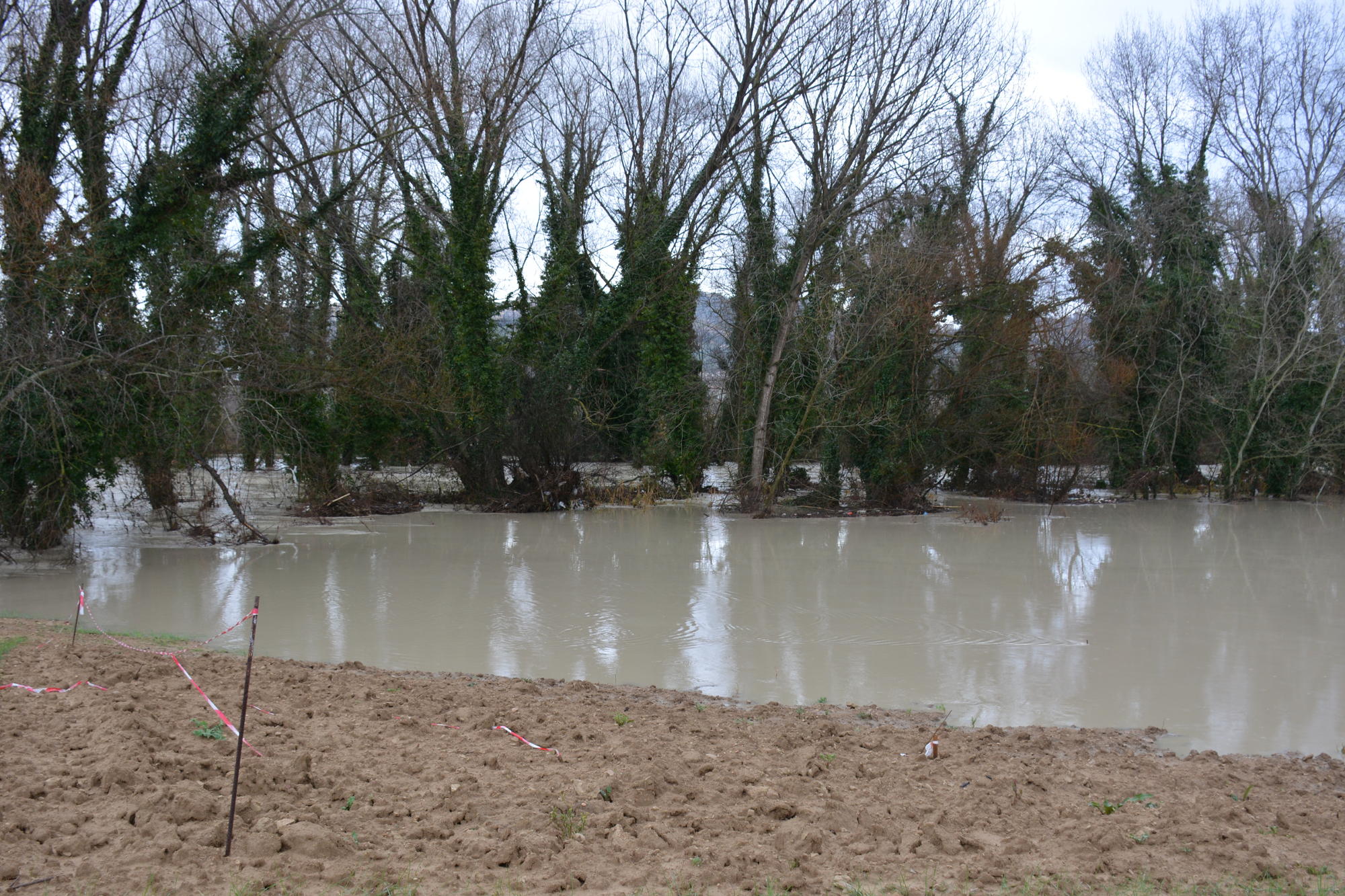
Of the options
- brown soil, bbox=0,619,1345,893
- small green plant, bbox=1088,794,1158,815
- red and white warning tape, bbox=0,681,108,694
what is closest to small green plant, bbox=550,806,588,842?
brown soil, bbox=0,619,1345,893

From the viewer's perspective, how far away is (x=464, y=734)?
600 centimetres

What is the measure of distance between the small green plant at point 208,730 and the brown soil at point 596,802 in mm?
115

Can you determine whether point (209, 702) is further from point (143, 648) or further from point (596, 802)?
point (143, 648)

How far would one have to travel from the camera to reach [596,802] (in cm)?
484

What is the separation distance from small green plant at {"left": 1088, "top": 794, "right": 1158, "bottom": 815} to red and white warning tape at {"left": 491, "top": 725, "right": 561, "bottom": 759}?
9.17 feet

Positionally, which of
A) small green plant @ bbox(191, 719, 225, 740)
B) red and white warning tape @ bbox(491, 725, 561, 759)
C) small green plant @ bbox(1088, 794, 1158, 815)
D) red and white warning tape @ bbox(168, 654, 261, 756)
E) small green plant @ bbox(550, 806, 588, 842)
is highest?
red and white warning tape @ bbox(168, 654, 261, 756)

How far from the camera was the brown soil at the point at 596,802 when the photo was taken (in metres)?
4.11

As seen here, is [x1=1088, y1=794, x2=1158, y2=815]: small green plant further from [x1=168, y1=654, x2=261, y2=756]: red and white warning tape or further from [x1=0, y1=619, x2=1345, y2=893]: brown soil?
[x1=168, y1=654, x2=261, y2=756]: red and white warning tape

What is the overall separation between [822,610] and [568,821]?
305 inches

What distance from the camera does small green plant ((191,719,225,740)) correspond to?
5586mm

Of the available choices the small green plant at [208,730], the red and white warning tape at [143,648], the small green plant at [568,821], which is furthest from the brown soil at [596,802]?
the red and white warning tape at [143,648]

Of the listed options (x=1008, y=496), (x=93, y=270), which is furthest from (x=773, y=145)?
(x=93, y=270)

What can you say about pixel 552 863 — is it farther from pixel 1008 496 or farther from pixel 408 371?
pixel 1008 496

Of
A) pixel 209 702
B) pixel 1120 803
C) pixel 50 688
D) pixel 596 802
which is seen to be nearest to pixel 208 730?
pixel 209 702
